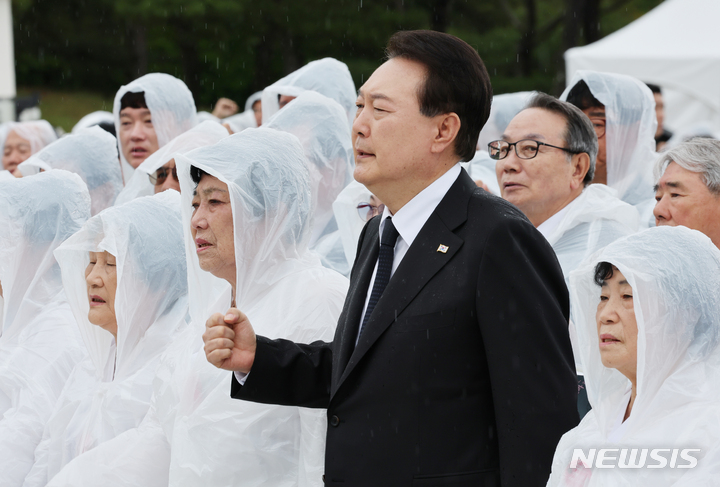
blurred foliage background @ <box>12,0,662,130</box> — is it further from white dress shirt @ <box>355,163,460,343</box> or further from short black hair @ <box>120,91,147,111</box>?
white dress shirt @ <box>355,163,460,343</box>

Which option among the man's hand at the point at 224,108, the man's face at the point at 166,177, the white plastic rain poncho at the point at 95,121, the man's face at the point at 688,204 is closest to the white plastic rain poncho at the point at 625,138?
the man's face at the point at 688,204

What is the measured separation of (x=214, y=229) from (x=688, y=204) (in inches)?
65.6

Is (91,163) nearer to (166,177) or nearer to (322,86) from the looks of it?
(166,177)

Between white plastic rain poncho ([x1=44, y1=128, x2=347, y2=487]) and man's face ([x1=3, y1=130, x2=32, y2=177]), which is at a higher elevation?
white plastic rain poncho ([x1=44, y1=128, x2=347, y2=487])

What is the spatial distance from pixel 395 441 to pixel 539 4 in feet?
74.6

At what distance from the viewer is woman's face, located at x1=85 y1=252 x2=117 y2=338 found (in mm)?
3531

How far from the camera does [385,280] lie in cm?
232

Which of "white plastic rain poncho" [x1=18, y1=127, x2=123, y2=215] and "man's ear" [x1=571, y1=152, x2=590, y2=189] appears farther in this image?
"white plastic rain poncho" [x1=18, y1=127, x2=123, y2=215]

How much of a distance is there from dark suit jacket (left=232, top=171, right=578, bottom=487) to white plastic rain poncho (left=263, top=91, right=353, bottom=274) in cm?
248

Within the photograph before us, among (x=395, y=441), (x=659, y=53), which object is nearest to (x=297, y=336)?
(x=395, y=441)

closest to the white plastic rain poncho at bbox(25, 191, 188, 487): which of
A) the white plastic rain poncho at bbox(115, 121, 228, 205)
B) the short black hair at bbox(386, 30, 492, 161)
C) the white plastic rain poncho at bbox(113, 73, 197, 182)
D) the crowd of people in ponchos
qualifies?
the crowd of people in ponchos

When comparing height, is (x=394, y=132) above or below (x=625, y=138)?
above

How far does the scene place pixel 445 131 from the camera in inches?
92.7

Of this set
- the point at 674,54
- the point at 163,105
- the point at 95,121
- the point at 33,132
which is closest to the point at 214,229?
the point at 163,105
